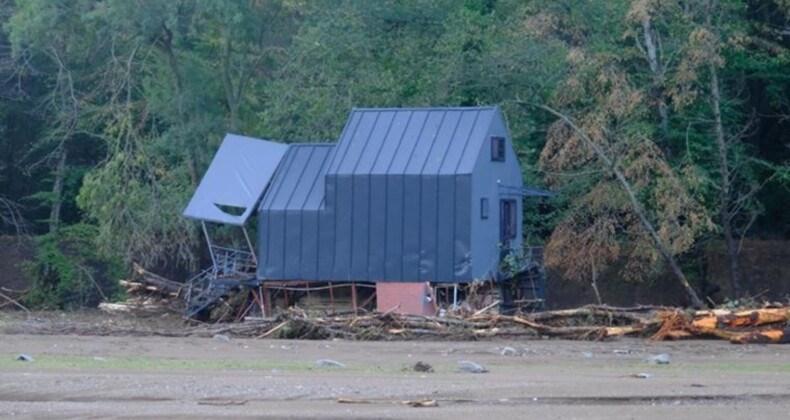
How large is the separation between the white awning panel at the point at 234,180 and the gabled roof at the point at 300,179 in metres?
0.44

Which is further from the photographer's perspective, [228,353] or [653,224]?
Answer: [653,224]

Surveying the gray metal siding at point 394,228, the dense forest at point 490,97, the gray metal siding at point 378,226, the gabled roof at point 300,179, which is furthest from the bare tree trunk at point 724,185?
the gabled roof at point 300,179

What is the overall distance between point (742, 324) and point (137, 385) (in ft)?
55.9

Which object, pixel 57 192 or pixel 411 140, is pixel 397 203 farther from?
pixel 57 192

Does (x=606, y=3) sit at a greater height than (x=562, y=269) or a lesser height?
greater

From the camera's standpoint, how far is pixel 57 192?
2084 inches

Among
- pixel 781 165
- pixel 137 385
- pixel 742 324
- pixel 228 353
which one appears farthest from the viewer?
pixel 781 165

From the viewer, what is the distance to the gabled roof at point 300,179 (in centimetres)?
4247

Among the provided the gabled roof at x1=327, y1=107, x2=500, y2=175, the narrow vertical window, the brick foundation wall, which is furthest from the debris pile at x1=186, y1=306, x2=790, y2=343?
the narrow vertical window

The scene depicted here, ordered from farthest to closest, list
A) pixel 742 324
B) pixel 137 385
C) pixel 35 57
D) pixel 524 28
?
pixel 35 57, pixel 524 28, pixel 742 324, pixel 137 385

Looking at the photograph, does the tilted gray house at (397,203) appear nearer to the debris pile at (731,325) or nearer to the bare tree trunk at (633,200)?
the bare tree trunk at (633,200)

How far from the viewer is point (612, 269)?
48.1 meters

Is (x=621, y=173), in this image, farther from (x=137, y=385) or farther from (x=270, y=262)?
(x=137, y=385)

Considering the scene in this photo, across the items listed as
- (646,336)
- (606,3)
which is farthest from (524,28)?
(646,336)
